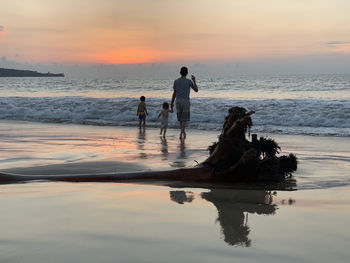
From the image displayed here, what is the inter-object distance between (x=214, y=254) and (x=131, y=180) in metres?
2.47

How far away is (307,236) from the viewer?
323cm

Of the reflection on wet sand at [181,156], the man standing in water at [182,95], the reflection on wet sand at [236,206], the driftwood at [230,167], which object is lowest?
the reflection on wet sand at [181,156]

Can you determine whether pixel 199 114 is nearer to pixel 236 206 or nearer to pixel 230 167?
pixel 230 167

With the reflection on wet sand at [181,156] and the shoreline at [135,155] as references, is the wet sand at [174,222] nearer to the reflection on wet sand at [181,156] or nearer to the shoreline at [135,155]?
the shoreline at [135,155]

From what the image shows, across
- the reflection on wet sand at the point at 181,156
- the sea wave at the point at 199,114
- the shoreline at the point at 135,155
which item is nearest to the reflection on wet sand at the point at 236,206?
the shoreline at the point at 135,155

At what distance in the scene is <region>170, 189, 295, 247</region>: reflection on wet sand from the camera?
3312 millimetres

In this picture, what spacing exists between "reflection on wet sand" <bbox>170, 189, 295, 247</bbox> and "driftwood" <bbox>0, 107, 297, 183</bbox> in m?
0.27

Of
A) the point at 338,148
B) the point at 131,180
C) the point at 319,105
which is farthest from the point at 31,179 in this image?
the point at 319,105

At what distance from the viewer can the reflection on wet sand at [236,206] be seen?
3.31 metres

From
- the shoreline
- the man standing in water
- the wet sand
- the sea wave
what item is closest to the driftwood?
the wet sand

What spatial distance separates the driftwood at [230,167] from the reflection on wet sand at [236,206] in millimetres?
267

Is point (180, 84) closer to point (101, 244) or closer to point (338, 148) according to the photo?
point (338, 148)

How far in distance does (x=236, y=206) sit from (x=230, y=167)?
3.03 ft

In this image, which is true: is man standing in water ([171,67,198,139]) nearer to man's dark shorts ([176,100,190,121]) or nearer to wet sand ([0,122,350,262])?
man's dark shorts ([176,100,190,121])
